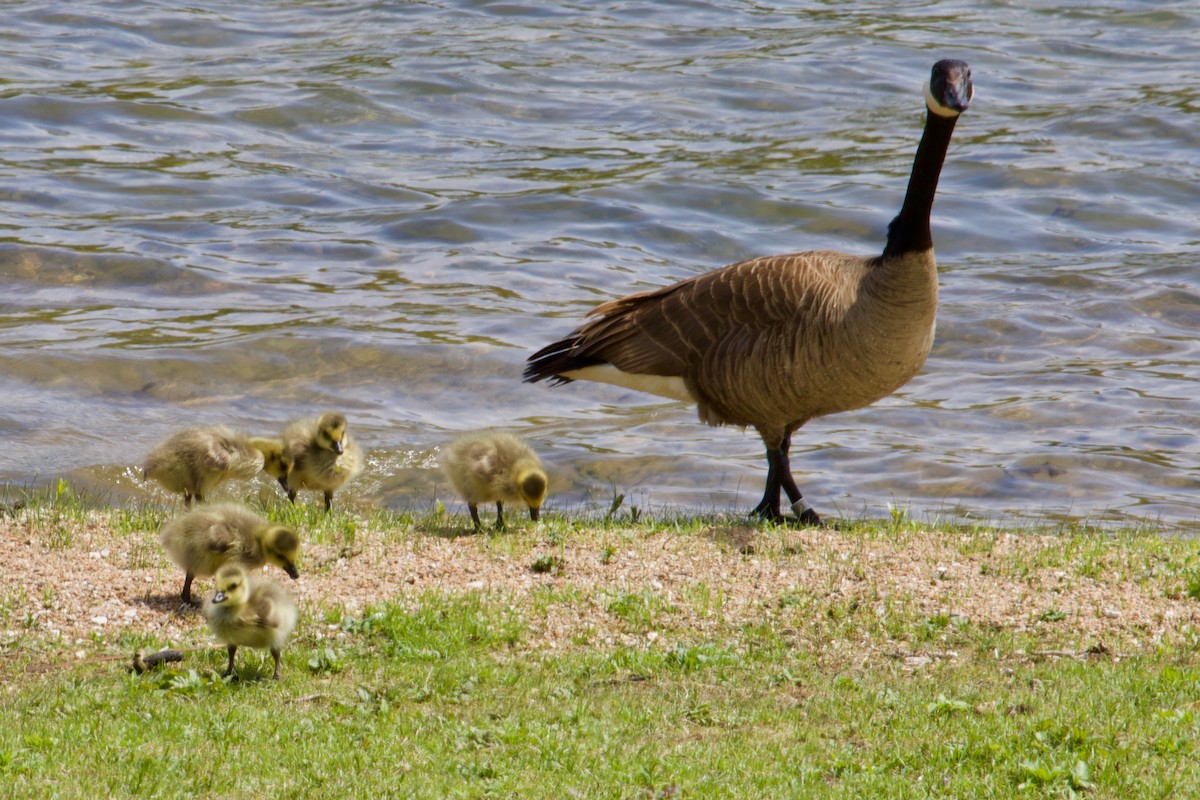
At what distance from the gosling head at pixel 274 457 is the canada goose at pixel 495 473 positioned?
1012 mm

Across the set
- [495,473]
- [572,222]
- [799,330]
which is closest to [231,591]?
[495,473]

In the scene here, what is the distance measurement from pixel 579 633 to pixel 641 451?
5321 mm

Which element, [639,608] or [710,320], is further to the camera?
[710,320]

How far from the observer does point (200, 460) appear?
8555 millimetres

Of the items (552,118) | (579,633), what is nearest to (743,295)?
(579,633)

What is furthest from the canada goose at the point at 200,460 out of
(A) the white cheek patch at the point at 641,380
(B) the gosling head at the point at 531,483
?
(A) the white cheek patch at the point at 641,380

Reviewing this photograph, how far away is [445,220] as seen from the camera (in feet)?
59.2

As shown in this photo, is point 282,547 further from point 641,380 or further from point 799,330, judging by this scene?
point 799,330

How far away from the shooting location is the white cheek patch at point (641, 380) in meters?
9.62

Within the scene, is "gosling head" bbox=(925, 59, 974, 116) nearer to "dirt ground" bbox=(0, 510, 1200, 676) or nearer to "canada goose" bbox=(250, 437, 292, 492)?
"dirt ground" bbox=(0, 510, 1200, 676)

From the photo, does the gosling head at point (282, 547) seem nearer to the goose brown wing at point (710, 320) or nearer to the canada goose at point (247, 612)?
the canada goose at point (247, 612)

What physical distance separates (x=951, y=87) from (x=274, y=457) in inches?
186

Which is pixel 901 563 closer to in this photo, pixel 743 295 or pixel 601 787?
pixel 743 295

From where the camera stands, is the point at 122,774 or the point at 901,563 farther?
the point at 901,563
